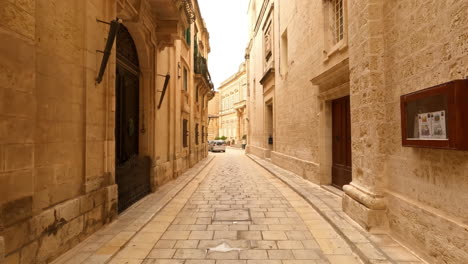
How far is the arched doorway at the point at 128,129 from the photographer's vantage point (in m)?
5.68

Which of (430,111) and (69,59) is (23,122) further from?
(430,111)

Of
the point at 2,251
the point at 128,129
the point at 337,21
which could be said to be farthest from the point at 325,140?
the point at 2,251

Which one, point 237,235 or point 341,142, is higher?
point 341,142

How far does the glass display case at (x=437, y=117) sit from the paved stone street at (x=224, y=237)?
1.77 m

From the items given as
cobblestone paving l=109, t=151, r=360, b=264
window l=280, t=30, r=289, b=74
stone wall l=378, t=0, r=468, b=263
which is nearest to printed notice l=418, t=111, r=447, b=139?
stone wall l=378, t=0, r=468, b=263

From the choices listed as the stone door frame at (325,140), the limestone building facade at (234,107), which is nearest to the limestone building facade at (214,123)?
the limestone building facade at (234,107)

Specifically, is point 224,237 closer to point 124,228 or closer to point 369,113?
point 124,228

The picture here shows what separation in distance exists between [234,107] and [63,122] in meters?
37.6

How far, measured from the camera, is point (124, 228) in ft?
14.4

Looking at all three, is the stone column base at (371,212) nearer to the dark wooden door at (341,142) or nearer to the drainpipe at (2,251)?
the dark wooden door at (341,142)

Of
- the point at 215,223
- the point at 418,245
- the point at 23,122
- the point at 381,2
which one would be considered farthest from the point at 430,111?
the point at 23,122

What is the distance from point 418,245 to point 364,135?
180cm

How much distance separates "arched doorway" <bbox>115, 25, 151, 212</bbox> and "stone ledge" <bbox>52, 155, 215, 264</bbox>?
0.33 m

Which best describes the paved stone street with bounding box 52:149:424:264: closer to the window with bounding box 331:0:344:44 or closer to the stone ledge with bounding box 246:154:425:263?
the stone ledge with bounding box 246:154:425:263
